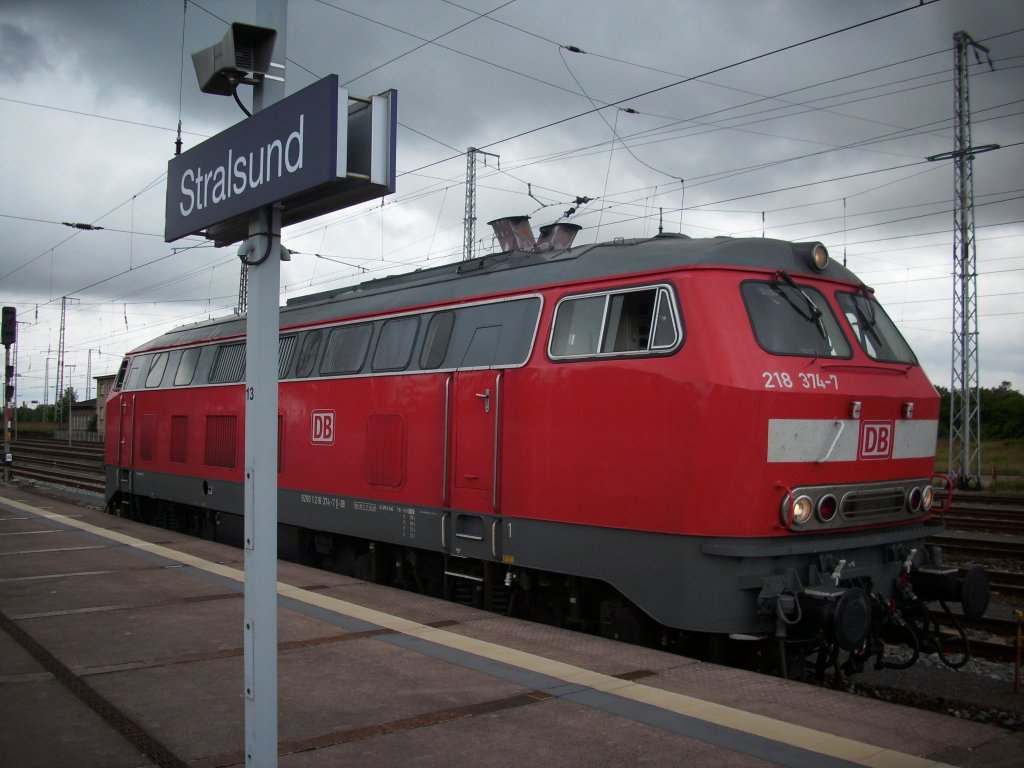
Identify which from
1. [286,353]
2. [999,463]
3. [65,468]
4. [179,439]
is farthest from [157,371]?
[999,463]

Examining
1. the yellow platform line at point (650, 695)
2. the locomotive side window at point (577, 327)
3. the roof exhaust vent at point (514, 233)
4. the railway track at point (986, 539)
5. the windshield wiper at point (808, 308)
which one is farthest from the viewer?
the roof exhaust vent at point (514, 233)

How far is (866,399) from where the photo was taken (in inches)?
279

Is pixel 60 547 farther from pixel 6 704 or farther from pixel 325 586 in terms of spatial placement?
pixel 6 704

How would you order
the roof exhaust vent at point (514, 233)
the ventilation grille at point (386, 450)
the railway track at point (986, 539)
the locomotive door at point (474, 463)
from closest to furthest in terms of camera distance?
the locomotive door at point (474, 463) < the railway track at point (986, 539) < the ventilation grille at point (386, 450) < the roof exhaust vent at point (514, 233)

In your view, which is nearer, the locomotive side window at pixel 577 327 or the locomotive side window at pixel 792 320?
the locomotive side window at pixel 792 320

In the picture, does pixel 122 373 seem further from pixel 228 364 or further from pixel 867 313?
pixel 867 313

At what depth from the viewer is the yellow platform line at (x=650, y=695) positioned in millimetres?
4480

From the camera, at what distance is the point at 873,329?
779 cm

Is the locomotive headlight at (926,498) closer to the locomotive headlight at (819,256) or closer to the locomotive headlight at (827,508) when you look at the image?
the locomotive headlight at (827,508)

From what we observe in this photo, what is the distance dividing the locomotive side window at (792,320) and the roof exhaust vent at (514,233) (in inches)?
131

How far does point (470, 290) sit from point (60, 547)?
6.82m

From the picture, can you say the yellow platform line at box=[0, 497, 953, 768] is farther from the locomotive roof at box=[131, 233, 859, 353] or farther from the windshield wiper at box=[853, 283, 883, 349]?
the windshield wiper at box=[853, 283, 883, 349]

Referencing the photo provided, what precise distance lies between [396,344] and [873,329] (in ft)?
15.7

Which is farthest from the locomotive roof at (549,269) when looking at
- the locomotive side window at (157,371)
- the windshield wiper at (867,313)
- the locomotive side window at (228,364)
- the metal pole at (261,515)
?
the locomotive side window at (157,371)
